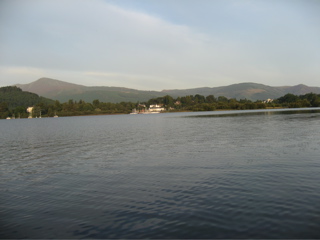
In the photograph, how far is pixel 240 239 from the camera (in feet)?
29.2

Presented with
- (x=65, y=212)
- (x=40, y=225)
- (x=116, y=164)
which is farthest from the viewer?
(x=116, y=164)

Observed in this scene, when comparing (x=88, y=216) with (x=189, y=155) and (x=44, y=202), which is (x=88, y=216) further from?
(x=189, y=155)

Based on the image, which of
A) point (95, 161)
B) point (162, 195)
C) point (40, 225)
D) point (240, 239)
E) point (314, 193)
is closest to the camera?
point (240, 239)

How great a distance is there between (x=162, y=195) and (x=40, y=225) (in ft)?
18.7

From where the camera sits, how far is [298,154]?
2281 cm

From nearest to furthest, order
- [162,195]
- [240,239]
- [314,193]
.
Answer: [240,239] → [314,193] → [162,195]

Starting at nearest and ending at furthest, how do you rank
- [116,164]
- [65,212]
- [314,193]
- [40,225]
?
[40,225] < [65,212] < [314,193] < [116,164]

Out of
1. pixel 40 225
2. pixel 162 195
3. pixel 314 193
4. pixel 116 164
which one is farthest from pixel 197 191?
pixel 116 164

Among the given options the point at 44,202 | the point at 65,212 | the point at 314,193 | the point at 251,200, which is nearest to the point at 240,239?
the point at 251,200

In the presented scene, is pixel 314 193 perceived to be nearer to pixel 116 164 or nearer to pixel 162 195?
pixel 162 195

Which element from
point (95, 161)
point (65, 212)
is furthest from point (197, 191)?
point (95, 161)

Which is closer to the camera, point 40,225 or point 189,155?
point 40,225

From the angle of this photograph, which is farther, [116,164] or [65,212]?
[116,164]

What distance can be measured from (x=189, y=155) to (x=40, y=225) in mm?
15977
